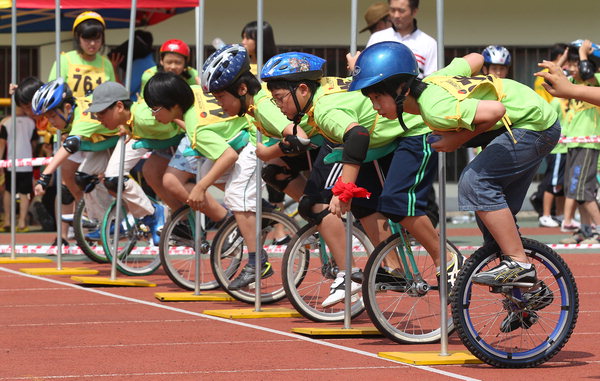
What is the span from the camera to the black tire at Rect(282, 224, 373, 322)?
9.04 m

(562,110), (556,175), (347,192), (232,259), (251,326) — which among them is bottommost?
(251,326)

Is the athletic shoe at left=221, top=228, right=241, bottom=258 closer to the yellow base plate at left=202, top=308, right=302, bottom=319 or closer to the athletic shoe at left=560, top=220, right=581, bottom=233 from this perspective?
the yellow base plate at left=202, top=308, right=302, bottom=319

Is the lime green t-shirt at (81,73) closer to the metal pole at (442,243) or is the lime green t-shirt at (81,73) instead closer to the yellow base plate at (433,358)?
the metal pole at (442,243)

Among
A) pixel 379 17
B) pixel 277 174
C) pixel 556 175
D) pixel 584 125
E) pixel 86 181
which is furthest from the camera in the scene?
pixel 556 175

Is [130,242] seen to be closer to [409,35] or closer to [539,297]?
[409,35]

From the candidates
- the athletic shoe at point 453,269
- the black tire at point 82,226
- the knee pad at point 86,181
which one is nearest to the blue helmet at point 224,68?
the athletic shoe at point 453,269

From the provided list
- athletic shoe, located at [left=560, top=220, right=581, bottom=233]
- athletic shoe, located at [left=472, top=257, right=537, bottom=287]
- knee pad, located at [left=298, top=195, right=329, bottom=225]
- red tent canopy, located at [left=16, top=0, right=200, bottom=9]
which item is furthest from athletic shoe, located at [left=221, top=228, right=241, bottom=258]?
athletic shoe, located at [left=560, top=220, right=581, bottom=233]

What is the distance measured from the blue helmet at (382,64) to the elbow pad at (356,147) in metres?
0.40

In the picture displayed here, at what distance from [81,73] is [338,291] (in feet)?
20.8

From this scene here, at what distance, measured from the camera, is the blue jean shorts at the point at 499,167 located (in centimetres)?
692

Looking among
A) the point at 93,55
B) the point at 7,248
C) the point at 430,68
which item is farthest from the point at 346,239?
the point at 7,248

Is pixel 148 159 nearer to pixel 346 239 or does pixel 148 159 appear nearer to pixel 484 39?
pixel 346 239

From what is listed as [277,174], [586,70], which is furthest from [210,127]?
[586,70]

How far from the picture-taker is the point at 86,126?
12539 mm
